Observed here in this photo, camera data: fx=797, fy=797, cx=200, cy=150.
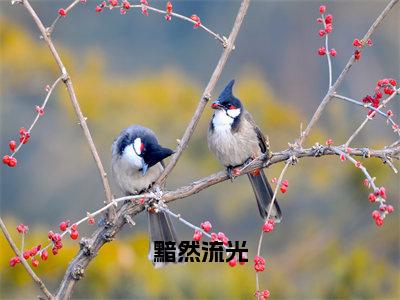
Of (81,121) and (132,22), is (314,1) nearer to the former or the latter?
(132,22)

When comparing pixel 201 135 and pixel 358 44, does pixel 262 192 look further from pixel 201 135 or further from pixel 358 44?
pixel 201 135

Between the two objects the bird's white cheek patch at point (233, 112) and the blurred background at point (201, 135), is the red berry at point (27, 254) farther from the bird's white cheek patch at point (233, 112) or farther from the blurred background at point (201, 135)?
the blurred background at point (201, 135)

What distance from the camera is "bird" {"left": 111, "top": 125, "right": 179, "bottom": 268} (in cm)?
358

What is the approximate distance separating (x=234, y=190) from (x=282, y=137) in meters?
0.98

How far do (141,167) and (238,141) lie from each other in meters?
0.49

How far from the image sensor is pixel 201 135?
23.1 feet

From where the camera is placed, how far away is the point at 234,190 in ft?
26.3

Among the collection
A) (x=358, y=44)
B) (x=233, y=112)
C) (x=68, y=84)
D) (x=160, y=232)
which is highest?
(x=233, y=112)

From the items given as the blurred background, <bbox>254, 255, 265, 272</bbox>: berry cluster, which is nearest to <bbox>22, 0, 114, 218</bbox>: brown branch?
<bbox>254, 255, 265, 272</bbox>: berry cluster

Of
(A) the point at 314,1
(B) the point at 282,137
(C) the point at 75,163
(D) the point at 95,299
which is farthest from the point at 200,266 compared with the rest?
(A) the point at 314,1

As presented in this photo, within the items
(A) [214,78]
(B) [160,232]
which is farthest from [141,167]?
(A) [214,78]

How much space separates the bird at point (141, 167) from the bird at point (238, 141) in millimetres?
298

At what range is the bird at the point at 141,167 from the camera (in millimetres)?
3578

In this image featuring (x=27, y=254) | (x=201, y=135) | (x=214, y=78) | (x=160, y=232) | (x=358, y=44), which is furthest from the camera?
(x=201, y=135)
